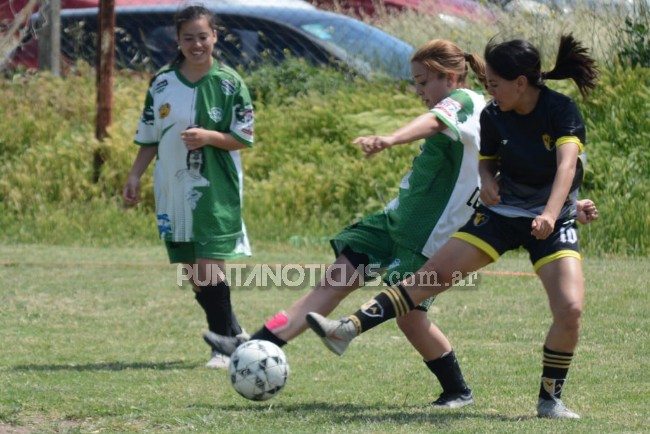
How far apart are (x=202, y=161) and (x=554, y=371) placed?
2.42 m

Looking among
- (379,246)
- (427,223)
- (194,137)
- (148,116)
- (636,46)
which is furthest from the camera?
(636,46)

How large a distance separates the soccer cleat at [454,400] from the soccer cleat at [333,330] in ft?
2.34

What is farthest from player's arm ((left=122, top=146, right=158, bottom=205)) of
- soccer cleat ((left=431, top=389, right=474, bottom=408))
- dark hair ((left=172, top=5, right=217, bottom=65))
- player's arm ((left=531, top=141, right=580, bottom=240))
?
player's arm ((left=531, top=141, right=580, bottom=240))

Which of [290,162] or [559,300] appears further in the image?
[290,162]

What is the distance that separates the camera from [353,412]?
17.0 ft

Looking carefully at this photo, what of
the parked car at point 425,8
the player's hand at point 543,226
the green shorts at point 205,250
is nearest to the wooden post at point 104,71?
→ the parked car at point 425,8

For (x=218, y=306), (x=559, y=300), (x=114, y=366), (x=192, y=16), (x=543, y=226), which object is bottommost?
(x=114, y=366)

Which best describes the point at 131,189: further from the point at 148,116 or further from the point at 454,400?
the point at 454,400

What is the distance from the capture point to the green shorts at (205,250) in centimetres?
648

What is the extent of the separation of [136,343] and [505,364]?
2293mm

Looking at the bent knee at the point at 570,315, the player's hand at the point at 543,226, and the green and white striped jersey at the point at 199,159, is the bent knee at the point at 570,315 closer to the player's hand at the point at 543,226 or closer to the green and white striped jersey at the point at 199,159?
the player's hand at the point at 543,226

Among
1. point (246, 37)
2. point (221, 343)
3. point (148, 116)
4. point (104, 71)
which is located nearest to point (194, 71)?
point (148, 116)

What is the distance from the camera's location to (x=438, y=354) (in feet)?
18.0

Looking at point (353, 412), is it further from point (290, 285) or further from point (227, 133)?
point (290, 285)
